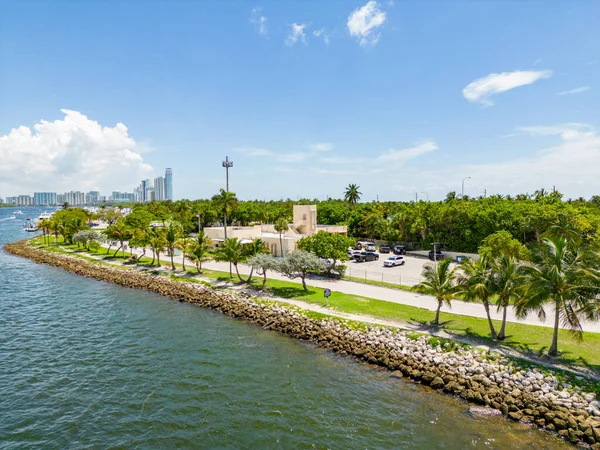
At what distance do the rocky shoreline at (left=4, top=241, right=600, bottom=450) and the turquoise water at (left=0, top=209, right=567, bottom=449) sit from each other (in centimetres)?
80

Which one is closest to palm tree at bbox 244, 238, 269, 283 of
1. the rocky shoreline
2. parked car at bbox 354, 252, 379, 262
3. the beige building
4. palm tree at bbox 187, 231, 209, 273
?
palm tree at bbox 187, 231, 209, 273

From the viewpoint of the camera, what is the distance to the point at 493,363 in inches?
798

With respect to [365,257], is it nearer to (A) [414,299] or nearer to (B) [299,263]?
(A) [414,299]

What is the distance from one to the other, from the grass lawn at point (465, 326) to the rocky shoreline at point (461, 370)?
242 centimetres

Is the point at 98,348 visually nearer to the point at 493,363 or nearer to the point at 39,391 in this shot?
the point at 39,391

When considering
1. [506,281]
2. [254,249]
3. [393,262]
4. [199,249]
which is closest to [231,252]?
[254,249]

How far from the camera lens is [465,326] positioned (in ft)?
83.8

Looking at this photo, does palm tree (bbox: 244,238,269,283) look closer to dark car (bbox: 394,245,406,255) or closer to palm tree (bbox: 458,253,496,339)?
palm tree (bbox: 458,253,496,339)

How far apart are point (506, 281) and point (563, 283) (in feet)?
11.3

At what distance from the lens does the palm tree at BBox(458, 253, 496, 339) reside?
22.5 metres

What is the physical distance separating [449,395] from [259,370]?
10.8 meters

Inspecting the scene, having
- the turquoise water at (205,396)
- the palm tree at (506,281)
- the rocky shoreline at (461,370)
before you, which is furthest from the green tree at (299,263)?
the palm tree at (506,281)

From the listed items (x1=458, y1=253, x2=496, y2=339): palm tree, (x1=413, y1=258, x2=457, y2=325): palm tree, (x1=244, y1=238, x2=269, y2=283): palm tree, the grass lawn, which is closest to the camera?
the grass lawn

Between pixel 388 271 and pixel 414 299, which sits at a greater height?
pixel 388 271
